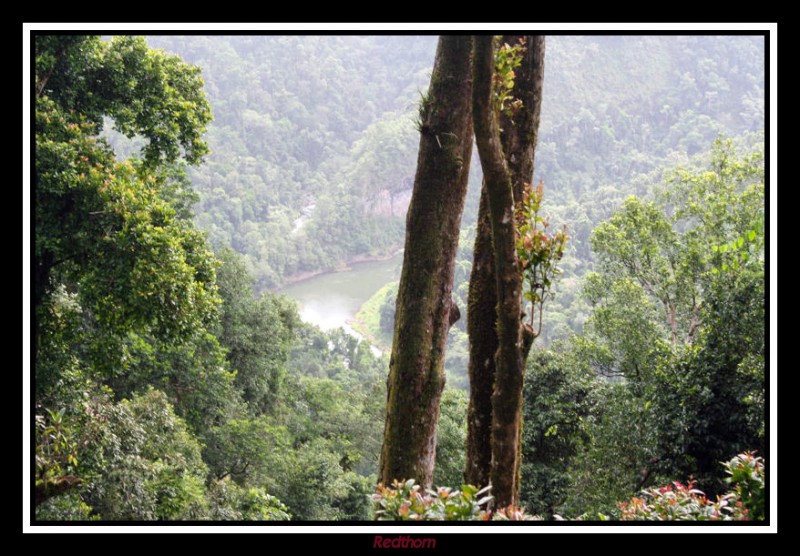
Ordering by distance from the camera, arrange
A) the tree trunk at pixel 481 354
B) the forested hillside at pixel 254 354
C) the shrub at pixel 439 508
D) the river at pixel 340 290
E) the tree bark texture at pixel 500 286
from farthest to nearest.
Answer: the river at pixel 340 290
the forested hillside at pixel 254 354
the tree trunk at pixel 481 354
the tree bark texture at pixel 500 286
the shrub at pixel 439 508

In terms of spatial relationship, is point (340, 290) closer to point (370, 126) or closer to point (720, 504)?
point (370, 126)

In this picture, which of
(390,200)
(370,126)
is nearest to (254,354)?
(390,200)

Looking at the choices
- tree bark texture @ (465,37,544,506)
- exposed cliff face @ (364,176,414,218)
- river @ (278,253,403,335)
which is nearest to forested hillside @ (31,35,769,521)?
tree bark texture @ (465,37,544,506)

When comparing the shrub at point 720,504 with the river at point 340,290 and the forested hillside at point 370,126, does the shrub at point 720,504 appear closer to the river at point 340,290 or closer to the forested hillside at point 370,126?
the river at point 340,290

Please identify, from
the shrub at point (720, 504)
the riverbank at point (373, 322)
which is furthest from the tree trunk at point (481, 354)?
the riverbank at point (373, 322)

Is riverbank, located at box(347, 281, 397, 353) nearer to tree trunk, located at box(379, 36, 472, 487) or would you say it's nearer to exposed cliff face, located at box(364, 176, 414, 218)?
exposed cliff face, located at box(364, 176, 414, 218)

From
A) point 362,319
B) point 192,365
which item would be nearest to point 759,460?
point 192,365

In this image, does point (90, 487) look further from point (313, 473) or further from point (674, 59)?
point (674, 59)
